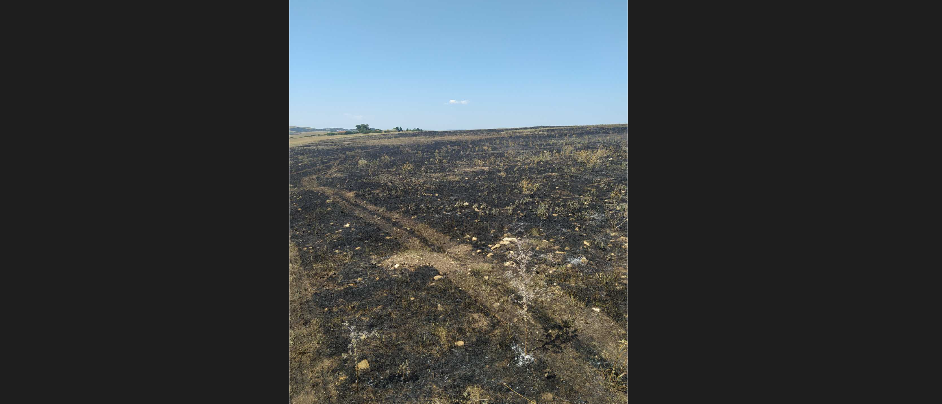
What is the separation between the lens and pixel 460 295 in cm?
502

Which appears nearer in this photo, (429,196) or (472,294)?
(472,294)

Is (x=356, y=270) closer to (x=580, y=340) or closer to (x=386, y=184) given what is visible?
(x=580, y=340)

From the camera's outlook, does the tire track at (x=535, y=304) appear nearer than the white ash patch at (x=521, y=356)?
Yes

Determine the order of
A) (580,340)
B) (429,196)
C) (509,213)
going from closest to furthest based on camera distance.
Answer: (580,340), (509,213), (429,196)

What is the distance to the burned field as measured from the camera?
11.3 feet

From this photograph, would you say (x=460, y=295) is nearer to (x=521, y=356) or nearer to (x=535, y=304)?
(x=535, y=304)

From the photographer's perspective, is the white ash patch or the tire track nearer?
the tire track

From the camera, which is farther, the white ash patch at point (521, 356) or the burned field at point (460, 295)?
the white ash patch at point (521, 356)

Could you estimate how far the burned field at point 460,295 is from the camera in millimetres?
3451

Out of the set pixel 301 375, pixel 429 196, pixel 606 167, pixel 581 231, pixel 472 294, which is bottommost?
pixel 301 375

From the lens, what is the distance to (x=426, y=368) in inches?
142
